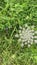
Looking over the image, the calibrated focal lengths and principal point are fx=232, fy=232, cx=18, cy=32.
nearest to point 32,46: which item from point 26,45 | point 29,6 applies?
point 26,45

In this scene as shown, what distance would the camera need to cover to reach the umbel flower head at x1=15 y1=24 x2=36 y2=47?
318 cm

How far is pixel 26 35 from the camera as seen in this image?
3203 mm

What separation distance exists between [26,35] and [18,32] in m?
0.14

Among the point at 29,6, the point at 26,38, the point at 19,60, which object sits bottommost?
the point at 19,60

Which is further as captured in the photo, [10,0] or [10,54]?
[10,0]

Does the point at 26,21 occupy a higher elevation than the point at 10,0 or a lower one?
lower

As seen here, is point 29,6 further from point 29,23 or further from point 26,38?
point 26,38

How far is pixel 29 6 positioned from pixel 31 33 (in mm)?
447

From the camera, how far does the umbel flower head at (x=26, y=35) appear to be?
3180 mm

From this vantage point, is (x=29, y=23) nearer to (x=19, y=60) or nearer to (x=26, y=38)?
(x=26, y=38)

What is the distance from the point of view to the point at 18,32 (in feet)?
10.8

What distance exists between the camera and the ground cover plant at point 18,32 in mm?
3119

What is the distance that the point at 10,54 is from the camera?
316 cm

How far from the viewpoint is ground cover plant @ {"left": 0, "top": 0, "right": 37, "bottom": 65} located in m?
3.12
